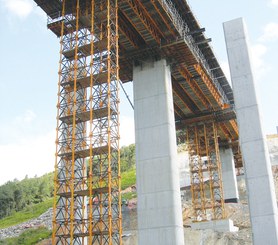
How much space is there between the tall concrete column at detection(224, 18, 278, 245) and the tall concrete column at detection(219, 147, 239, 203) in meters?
31.2

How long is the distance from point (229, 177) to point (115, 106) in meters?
34.0

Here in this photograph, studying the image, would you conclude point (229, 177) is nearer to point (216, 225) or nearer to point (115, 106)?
point (216, 225)

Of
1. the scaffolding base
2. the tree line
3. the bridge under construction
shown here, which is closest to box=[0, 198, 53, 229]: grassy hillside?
the tree line

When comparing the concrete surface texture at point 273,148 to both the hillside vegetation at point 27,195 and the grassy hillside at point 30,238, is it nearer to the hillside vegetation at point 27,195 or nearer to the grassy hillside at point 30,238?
the hillside vegetation at point 27,195

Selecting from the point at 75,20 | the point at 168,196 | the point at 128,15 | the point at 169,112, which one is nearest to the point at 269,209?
the point at 168,196

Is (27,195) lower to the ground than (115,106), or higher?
higher

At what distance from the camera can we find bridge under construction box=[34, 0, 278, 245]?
2397 centimetres

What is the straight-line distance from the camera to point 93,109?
2508 centimetres

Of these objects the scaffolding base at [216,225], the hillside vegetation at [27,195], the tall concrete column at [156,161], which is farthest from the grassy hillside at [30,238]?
the hillside vegetation at [27,195]

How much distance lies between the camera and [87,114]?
25328 millimetres

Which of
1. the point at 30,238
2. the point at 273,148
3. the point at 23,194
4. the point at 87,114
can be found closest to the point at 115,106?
the point at 87,114

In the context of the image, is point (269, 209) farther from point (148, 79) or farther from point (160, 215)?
point (148, 79)

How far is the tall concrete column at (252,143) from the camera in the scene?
23.4m

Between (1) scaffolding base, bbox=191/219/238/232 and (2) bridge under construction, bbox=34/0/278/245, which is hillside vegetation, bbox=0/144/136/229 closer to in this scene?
(1) scaffolding base, bbox=191/219/238/232
